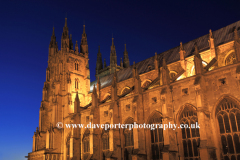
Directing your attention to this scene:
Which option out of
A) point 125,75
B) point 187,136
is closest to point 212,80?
point 187,136

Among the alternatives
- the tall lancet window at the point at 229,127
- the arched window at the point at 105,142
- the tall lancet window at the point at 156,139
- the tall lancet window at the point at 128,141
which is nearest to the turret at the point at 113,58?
the arched window at the point at 105,142

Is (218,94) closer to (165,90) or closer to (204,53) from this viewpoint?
(165,90)

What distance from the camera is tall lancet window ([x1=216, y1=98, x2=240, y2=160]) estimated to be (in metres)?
19.7

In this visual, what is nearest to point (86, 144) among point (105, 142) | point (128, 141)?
point (105, 142)

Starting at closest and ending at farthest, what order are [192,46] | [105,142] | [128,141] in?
[128,141] → [105,142] → [192,46]

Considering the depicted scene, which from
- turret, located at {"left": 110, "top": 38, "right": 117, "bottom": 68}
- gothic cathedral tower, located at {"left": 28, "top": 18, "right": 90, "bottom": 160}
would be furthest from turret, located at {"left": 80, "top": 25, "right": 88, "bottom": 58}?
turret, located at {"left": 110, "top": 38, "right": 117, "bottom": 68}

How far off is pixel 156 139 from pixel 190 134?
13.8 ft

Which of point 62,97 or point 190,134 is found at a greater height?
point 62,97

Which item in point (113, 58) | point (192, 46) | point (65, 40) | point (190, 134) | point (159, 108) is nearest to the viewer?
point (190, 134)

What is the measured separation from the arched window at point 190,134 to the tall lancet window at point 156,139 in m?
2.73

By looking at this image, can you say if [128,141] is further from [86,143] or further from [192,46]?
[192,46]

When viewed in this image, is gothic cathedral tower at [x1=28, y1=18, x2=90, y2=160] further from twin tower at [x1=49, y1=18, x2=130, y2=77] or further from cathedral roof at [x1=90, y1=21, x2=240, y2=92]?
cathedral roof at [x1=90, y1=21, x2=240, y2=92]

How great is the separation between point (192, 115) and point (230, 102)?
3.61 meters

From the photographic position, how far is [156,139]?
25625 millimetres
